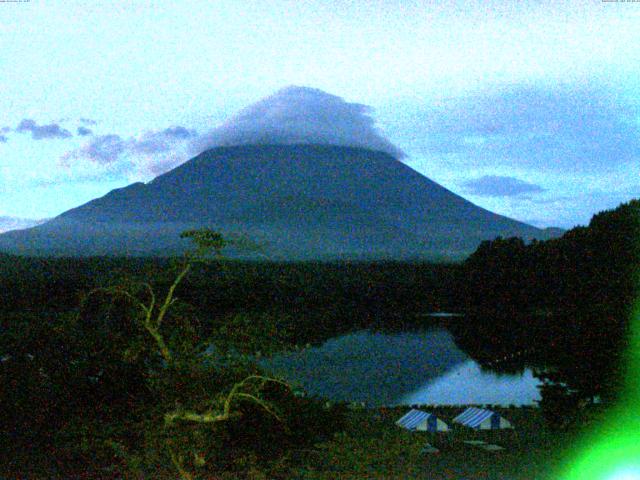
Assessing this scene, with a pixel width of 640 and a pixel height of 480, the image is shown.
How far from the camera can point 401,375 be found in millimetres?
27547

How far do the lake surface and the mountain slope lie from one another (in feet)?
192

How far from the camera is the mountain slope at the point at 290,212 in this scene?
3959 inches

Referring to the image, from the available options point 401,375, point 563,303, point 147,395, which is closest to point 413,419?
point 147,395

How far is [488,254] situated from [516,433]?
106ft

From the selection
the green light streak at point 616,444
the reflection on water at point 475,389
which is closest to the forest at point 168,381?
the green light streak at point 616,444

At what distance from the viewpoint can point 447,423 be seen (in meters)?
15.8

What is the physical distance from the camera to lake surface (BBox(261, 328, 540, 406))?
22.8 meters

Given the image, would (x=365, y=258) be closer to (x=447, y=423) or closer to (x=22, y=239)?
(x=22, y=239)

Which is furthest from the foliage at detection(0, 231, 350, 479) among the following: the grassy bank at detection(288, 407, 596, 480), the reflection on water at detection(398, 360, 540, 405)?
the reflection on water at detection(398, 360, 540, 405)

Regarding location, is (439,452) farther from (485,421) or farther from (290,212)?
(290,212)

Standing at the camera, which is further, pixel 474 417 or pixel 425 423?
pixel 474 417

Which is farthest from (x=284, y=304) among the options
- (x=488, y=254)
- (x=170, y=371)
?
(x=170, y=371)

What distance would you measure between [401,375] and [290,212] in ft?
294

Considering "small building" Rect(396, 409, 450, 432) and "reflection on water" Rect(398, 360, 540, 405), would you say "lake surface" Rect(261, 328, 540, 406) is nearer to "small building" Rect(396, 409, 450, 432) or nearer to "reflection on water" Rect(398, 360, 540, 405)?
"reflection on water" Rect(398, 360, 540, 405)
